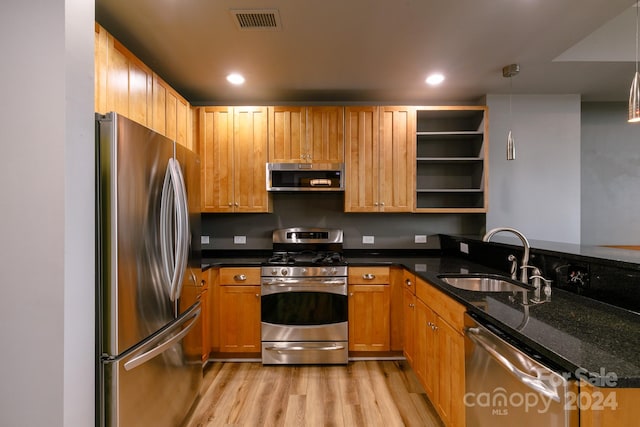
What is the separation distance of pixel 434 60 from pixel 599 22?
3.38 feet

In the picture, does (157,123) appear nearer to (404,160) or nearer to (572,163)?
(404,160)

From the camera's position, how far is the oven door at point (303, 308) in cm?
292

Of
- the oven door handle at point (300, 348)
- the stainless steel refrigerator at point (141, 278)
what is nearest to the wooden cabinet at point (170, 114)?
the stainless steel refrigerator at point (141, 278)

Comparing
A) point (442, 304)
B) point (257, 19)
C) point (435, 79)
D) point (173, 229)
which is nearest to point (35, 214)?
point (173, 229)

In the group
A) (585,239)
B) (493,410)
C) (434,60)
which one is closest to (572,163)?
(585,239)

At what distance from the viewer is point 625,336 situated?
1.13 m

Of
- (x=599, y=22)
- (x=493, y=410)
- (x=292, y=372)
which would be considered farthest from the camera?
(x=292, y=372)

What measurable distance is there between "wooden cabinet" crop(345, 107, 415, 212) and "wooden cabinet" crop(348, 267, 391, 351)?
0.72m

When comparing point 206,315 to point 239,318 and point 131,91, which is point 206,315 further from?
point 131,91

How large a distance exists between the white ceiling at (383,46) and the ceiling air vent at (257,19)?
0.04 meters

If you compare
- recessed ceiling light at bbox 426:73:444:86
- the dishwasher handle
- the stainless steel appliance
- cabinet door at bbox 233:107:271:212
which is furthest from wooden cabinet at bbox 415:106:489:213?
the dishwasher handle

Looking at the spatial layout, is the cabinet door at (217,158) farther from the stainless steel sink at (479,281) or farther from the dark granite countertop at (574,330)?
Answer: the dark granite countertop at (574,330)

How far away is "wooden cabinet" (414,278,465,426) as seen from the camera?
1.72 metres

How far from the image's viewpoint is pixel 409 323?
270 centimetres
